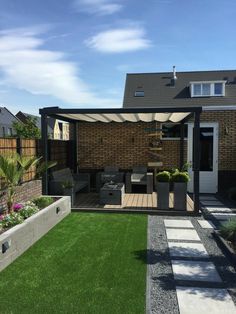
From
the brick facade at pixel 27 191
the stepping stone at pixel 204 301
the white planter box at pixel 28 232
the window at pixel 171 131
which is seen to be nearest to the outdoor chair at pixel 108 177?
the window at pixel 171 131

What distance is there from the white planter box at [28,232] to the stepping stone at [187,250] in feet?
8.22

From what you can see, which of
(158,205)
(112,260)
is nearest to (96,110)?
(158,205)

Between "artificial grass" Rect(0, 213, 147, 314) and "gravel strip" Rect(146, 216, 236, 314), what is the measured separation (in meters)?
0.14

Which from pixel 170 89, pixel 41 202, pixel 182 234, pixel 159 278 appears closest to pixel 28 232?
pixel 41 202

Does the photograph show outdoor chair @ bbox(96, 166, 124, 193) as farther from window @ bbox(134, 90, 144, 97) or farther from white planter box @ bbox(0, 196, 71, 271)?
window @ bbox(134, 90, 144, 97)

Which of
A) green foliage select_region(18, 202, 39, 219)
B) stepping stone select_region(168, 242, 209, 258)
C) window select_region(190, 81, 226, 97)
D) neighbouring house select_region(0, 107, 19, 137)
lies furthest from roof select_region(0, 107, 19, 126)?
stepping stone select_region(168, 242, 209, 258)

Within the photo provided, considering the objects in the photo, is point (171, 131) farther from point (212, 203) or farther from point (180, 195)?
point (180, 195)

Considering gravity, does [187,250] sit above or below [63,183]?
below

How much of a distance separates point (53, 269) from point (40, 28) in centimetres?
589

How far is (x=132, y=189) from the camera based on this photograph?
11867 mm

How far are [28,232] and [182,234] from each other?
10.3ft

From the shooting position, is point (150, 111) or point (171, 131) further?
point (171, 131)

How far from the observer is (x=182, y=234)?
6.91 m

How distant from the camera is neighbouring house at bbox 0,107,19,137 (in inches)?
1784
